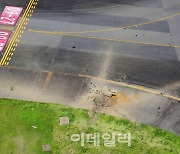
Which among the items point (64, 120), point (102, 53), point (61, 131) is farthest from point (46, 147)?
point (102, 53)

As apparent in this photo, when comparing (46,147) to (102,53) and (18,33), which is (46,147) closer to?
(102,53)

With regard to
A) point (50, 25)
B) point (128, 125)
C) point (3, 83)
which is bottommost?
point (128, 125)

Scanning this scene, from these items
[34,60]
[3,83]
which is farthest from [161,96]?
[3,83]

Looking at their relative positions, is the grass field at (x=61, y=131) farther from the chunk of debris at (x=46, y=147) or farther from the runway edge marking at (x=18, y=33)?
the runway edge marking at (x=18, y=33)

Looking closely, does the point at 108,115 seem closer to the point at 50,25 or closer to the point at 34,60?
the point at 34,60

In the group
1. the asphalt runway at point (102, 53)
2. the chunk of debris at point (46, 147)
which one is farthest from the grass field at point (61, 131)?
the asphalt runway at point (102, 53)

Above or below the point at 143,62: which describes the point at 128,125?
below
